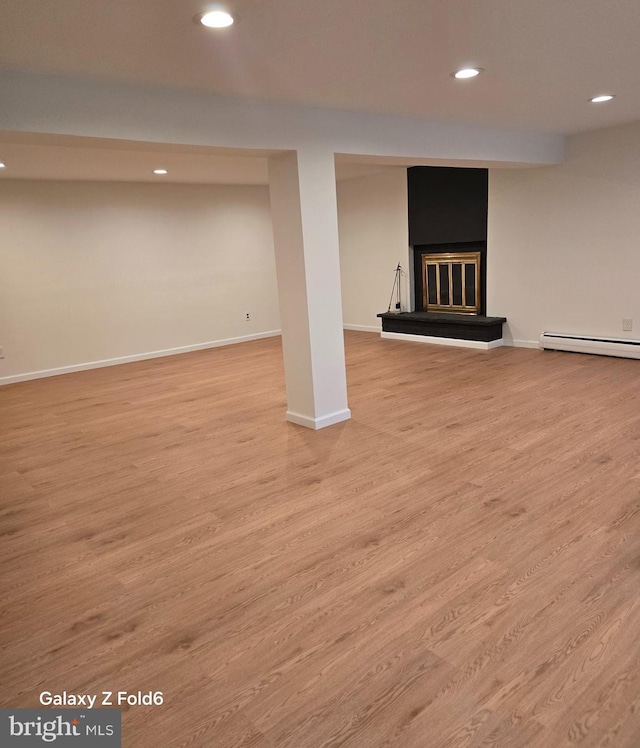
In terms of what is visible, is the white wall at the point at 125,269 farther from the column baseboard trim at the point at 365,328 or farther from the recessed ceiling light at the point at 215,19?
the recessed ceiling light at the point at 215,19

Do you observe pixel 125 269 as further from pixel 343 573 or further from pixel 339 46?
pixel 343 573

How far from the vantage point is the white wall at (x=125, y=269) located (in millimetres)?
6316

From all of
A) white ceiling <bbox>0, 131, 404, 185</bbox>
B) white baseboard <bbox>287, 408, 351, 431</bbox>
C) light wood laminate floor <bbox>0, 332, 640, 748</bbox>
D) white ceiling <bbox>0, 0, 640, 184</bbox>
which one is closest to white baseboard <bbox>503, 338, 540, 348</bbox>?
light wood laminate floor <bbox>0, 332, 640, 748</bbox>

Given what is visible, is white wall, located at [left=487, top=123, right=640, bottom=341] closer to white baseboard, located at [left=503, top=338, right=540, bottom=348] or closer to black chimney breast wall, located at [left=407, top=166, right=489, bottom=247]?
white baseboard, located at [left=503, top=338, right=540, bottom=348]

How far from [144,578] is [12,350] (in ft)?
16.6

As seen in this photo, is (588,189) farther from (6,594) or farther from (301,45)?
(6,594)

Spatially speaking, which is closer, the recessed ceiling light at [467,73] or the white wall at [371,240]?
the recessed ceiling light at [467,73]

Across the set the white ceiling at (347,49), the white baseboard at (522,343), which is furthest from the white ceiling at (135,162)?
the white baseboard at (522,343)

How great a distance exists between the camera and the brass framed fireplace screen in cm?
686

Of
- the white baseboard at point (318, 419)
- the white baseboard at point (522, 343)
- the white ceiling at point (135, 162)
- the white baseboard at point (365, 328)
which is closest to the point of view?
the white ceiling at point (135, 162)

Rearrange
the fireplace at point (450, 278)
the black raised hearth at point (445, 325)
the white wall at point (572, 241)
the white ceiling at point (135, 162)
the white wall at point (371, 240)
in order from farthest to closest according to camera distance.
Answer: the white wall at point (371, 240)
the fireplace at point (450, 278)
the black raised hearth at point (445, 325)
the white wall at point (572, 241)
the white ceiling at point (135, 162)

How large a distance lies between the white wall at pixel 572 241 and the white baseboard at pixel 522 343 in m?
0.04

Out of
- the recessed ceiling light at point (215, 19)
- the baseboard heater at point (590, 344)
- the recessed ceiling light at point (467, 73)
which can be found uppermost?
the recessed ceiling light at point (467, 73)

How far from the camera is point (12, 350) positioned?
20.7 ft
